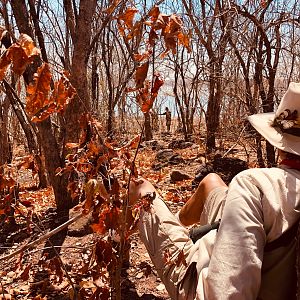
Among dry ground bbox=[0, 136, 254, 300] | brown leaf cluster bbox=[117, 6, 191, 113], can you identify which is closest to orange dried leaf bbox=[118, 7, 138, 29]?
brown leaf cluster bbox=[117, 6, 191, 113]

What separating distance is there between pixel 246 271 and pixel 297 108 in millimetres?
701

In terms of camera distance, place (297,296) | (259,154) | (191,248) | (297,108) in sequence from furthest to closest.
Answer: (259,154)
(191,248)
(297,108)
(297,296)

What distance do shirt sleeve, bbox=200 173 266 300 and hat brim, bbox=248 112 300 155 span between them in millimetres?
256

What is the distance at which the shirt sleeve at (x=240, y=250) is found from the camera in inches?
59.9

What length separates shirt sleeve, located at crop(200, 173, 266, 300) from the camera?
1521 millimetres

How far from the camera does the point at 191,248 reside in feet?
7.34

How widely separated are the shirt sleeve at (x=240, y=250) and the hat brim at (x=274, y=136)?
256 mm

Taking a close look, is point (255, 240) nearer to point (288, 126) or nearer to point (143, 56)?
point (288, 126)

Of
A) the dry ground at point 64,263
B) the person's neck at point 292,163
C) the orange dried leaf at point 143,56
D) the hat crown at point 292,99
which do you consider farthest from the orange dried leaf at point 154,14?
the dry ground at point 64,263

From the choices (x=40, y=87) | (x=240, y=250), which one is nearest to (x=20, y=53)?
(x=40, y=87)

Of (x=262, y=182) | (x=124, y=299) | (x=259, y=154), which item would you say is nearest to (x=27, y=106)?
(x=262, y=182)

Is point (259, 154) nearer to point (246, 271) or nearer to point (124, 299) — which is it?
point (124, 299)

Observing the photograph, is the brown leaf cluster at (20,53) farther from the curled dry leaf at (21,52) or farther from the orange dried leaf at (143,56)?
the orange dried leaf at (143,56)

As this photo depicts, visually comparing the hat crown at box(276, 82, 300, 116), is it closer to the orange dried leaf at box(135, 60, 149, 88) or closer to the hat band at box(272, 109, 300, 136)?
the hat band at box(272, 109, 300, 136)
